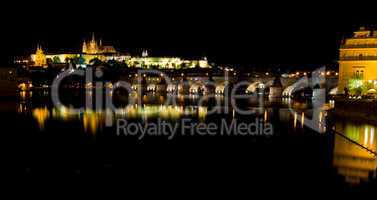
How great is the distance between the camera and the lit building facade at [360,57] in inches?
872

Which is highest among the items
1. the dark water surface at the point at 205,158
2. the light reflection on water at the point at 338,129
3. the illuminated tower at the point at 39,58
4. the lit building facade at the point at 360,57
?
the illuminated tower at the point at 39,58

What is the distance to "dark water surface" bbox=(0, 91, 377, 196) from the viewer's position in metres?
8.48

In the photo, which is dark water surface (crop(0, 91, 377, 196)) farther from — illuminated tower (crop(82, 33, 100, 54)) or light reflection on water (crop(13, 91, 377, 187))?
illuminated tower (crop(82, 33, 100, 54))

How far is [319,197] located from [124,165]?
3837 mm

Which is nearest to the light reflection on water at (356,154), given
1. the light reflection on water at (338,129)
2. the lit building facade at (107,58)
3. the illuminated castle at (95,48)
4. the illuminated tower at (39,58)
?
the light reflection on water at (338,129)

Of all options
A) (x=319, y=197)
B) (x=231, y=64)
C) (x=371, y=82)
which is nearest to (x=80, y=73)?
(x=231, y=64)

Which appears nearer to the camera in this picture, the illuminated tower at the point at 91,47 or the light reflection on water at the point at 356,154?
the light reflection on water at the point at 356,154

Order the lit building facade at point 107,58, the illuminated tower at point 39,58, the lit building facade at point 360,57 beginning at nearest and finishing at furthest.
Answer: the lit building facade at point 360,57 < the lit building facade at point 107,58 < the illuminated tower at point 39,58

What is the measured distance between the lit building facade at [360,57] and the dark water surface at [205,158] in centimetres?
709

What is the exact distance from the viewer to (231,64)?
51688 mm

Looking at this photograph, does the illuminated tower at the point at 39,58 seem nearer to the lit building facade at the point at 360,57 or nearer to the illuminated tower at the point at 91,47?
the illuminated tower at the point at 91,47

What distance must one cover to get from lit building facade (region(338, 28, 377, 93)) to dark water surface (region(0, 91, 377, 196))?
23.3ft

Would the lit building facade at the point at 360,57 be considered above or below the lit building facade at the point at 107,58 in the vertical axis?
below

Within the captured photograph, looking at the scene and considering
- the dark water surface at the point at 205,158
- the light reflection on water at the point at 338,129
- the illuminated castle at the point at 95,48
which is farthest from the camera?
the illuminated castle at the point at 95,48
